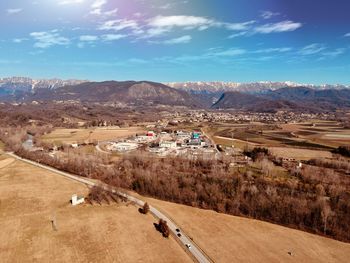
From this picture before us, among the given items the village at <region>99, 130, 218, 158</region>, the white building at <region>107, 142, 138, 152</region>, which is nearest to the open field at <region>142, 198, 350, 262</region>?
the village at <region>99, 130, 218, 158</region>

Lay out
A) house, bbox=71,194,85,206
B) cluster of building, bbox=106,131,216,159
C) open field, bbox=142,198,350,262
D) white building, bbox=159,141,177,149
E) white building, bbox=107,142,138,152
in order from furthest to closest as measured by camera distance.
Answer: white building, bbox=159,141,177,149 < white building, bbox=107,142,138,152 < cluster of building, bbox=106,131,216,159 < house, bbox=71,194,85,206 < open field, bbox=142,198,350,262

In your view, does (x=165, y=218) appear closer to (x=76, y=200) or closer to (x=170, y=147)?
(x=76, y=200)

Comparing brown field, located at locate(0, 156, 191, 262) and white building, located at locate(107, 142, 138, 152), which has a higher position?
white building, located at locate(107, 142, 138, 152)

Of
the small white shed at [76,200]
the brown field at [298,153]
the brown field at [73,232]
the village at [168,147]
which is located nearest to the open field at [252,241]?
the brown field at [73,232]

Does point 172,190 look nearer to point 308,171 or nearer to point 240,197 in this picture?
point 240,197

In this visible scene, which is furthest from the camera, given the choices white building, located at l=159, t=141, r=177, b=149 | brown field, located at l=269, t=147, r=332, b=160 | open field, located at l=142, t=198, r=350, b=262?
white building, located at l=159, t=141, r=177, b=149

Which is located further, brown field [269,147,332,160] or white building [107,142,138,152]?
white building [107,142,138,152]

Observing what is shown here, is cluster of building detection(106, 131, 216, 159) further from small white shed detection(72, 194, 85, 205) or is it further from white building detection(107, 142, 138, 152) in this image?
small white shed detection(72, 194, 85, 205)

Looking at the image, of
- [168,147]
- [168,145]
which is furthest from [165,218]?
[168,145]

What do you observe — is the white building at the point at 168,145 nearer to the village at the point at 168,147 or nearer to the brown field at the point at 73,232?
the village at the point at 168,147
